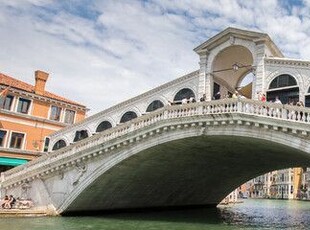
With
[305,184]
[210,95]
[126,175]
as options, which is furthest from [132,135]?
[305,184]

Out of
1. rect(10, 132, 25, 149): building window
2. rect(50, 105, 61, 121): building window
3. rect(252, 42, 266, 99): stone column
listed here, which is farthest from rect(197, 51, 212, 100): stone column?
rect(10, 132, 25, 149): building window

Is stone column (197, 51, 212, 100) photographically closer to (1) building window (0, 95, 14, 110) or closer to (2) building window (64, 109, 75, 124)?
(2) building window (64, 109, 75, 124)

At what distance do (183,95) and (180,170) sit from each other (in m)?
4.77

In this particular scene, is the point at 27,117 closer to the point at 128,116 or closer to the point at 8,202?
the point at 128,116

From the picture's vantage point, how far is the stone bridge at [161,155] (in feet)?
→ 53.2

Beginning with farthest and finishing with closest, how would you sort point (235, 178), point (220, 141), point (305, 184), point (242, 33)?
point (305, 184) < point (235, 178) < point (242, 33) < point (220, 141)

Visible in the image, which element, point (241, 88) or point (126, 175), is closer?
point (126, 175)

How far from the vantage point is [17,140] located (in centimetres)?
2852

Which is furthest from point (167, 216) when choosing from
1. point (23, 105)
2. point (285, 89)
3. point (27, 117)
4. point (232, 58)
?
point (23, 105)

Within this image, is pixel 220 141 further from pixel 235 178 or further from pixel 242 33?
pixel 235 178

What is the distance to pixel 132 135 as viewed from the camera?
19.5 metres

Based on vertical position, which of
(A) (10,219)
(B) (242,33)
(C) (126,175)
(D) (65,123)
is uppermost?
(B) (242,33)

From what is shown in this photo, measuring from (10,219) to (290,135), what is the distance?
487 inches

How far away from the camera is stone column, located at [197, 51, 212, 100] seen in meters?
22.3
